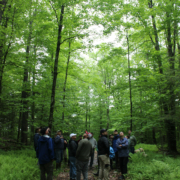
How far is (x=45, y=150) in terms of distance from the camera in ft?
13.9

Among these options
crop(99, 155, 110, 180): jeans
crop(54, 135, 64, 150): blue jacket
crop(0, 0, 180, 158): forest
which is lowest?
crop(99, 155, 110, 180): jeans

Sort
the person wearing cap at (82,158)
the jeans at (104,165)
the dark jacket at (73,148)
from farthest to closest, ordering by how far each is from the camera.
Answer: the dark jacket at (73,148)
the jeans at (104,165)
the person wearing cap at (82,158)

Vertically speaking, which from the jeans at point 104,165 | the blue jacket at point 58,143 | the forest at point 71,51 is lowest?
the jeans at point 104,165

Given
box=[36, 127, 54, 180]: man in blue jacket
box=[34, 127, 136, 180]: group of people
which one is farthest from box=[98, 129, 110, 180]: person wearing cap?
box=[36, 127, 54, 180]: man in blue jacket

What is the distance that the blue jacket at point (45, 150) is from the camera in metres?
4.19

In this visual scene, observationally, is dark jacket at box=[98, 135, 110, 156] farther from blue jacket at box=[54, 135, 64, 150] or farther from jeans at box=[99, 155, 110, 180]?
blue jacket at box=[54, 135, 64, 150]

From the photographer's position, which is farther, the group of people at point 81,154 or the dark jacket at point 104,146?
the dark jacket at point 104,146

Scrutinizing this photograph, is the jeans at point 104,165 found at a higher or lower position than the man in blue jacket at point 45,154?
lower

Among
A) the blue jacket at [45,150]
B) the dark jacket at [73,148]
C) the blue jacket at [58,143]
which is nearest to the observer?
the blue jacket at [45,150]

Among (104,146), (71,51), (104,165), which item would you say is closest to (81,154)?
(104,146)

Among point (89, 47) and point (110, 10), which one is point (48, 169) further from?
point (110, 10)

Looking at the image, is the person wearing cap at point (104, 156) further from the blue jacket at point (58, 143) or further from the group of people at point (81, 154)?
the blue jacket at point (58, 143)

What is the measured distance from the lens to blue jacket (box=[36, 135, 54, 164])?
4.19m

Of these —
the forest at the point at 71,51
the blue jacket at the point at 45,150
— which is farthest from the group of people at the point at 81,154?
the forest at the point at 71,51
